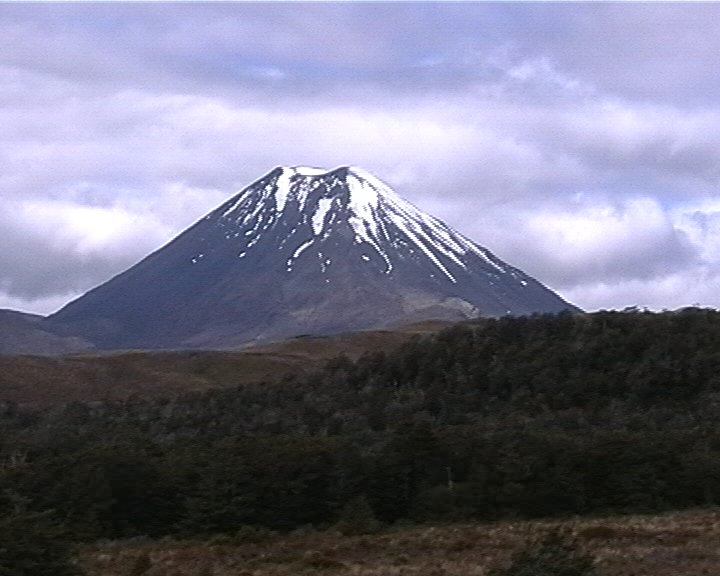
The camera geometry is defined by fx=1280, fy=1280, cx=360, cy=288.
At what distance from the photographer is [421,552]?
2722cm

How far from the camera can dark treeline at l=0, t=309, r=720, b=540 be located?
36188mm

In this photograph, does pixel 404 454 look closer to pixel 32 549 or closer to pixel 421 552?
pixel 421 552

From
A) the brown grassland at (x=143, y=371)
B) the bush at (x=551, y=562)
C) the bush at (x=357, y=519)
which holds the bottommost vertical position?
the bush at (x=357, y=519)

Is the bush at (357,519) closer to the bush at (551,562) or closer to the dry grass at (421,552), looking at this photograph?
the dry grass at (421,552)

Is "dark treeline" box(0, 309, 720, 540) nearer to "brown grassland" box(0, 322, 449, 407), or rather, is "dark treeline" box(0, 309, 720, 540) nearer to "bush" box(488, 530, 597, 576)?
"bush" box(488, 530, 597, 576)

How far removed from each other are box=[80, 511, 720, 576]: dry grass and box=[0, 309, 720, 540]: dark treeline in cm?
275

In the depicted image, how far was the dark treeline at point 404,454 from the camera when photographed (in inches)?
1425

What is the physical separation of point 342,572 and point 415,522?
13.6m

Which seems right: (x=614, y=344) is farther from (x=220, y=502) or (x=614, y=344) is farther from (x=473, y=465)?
(x=220, y=502)

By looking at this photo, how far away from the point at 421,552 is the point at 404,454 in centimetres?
1198

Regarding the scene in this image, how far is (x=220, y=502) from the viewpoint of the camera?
35656 mm

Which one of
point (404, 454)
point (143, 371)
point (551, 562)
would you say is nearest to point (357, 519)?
point (404, 454)

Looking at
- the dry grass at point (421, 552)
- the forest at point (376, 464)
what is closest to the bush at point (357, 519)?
the forest at point (376, 464)

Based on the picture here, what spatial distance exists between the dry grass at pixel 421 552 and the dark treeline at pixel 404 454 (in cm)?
275
